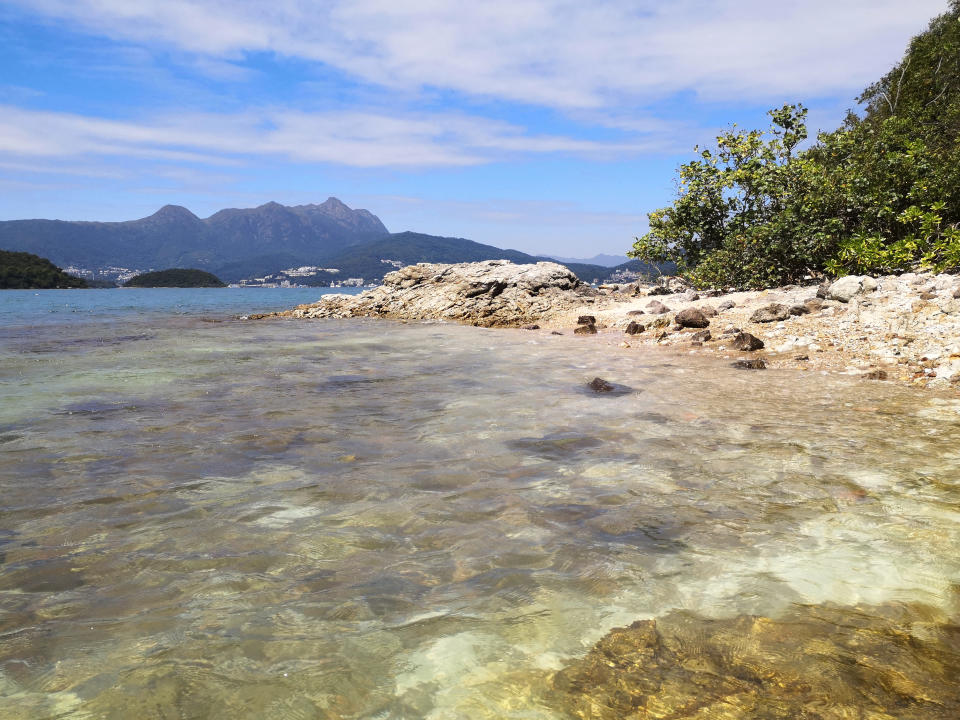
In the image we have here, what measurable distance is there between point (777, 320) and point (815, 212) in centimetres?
610

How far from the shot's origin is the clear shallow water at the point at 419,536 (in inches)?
114

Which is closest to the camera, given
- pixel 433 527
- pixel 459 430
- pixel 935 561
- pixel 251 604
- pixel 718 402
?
pixel 251 604

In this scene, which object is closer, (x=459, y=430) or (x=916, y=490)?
(x=916, y=490)

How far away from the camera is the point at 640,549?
4.19 m

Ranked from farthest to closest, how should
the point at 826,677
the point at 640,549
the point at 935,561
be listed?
the point at 640,549 < the point at 935,561 < the point at 826,677

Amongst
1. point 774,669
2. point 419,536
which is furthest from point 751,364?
point 774,669

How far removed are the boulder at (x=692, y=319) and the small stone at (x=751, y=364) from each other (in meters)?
4.89

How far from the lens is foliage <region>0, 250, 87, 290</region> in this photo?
142500mm

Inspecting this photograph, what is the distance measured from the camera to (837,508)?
4871 mm

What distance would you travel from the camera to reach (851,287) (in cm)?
1538

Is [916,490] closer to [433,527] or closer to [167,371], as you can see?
[433,527]

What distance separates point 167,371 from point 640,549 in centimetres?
1265

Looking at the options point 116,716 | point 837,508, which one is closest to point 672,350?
point 837,508

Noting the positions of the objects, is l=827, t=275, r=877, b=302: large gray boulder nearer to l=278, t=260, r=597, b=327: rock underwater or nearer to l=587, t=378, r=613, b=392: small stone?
l=587, t=378, r=613, b=392: small stone
